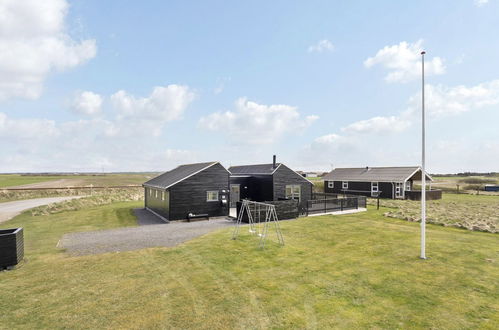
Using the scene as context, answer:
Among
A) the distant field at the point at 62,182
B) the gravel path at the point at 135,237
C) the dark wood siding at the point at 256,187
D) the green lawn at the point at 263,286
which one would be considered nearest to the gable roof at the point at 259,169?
the dark wood siding at the point at 256,187

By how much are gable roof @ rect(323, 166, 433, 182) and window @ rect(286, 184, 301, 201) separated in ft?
63.5

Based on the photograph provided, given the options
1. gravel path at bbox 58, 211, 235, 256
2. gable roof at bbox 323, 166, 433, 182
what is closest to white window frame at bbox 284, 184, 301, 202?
gravel path at bbox 58, 211, 235, 256

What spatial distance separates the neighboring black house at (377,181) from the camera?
3919 centimetres

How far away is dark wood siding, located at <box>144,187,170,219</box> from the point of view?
22.5 meters

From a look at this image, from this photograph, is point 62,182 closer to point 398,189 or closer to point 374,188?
point 374,188

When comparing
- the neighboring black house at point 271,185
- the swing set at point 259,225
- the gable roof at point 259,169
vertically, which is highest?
the gable roof at point 259,169

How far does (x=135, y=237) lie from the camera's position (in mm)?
16734

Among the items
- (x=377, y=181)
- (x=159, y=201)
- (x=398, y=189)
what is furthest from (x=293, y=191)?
(x=398, y=189)

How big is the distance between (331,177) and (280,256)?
38916 mm

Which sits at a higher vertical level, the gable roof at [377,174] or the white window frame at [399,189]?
the gable roof at [377,174]

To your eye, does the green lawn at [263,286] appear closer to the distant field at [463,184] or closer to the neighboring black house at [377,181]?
the neighboring black house at [377,181]

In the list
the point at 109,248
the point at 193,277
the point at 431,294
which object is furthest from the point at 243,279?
the point at 109,248

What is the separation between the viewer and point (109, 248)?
14.3m

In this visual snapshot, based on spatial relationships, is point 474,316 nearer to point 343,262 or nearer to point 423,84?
point 343,262
